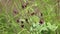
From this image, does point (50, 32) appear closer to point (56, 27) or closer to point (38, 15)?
point (56, 27)

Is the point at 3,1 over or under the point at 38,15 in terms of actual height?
over

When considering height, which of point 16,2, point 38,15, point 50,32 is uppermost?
point 16,2

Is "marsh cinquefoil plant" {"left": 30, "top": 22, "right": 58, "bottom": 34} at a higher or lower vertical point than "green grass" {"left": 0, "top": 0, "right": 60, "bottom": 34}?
lower

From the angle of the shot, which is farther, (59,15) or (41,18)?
(41,18)

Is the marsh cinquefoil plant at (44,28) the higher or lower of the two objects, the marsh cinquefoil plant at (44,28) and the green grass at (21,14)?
the lower

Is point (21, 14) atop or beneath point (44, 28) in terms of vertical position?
atop

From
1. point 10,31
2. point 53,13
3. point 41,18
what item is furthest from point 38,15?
point 10,31

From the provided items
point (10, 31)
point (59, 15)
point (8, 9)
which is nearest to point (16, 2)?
point (8, 9)

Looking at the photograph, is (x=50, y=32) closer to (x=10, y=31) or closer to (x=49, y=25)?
(x=49, y=25)
